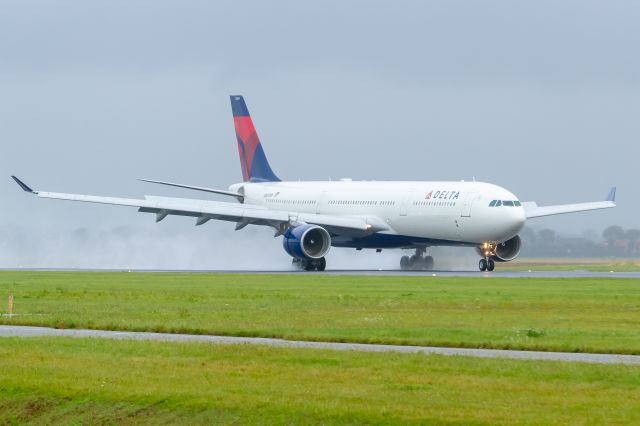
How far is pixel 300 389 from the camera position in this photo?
21.8 meters

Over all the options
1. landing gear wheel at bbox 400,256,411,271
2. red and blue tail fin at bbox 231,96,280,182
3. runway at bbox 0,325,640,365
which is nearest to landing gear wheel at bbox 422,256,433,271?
landing gear wheel at bbox 400,256,411,271

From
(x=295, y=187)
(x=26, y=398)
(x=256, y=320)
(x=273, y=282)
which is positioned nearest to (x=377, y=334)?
(x=256, y=320)

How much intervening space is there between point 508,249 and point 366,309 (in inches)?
1481

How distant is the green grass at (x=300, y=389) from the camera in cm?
1961

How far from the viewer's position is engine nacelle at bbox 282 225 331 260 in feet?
235

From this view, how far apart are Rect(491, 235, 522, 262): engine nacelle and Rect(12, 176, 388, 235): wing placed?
609cm

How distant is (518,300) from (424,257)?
118 feet

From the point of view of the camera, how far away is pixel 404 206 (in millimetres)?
73875

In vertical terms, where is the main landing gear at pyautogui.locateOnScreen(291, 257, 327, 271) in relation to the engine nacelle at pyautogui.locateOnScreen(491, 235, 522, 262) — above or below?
below

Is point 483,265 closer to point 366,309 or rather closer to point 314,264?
point 314,264

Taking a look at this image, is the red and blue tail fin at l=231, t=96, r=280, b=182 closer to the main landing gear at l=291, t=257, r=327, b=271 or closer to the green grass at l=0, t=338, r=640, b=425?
the main landing gear at l=291, t=257, r=327, b=271

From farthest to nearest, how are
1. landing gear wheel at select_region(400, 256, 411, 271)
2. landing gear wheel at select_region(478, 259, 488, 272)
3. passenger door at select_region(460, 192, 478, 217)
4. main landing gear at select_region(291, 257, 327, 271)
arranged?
1. landing gear wheel at select_region(400, 256, 411, 271)
2. main landing gear at select_region(291, 257, 327, 271)
3. landing gear wheel at select_region(478, 259, 488, 272)
4. passenger door at select_region(460, 192, 478, 217)

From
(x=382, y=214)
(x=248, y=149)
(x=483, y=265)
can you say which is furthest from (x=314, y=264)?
(x=248, y=149)

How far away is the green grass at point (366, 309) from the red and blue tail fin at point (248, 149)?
29709 millimetres
